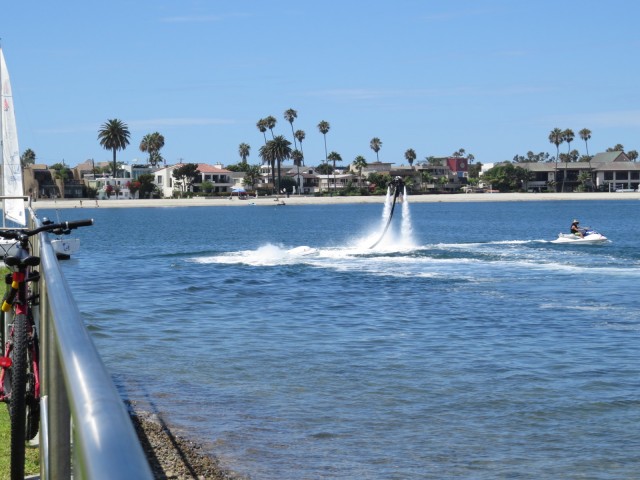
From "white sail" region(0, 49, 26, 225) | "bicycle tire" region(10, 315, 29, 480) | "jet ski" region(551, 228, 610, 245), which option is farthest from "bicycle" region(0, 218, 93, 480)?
"jet ski" region(551, 228, 610, 245)

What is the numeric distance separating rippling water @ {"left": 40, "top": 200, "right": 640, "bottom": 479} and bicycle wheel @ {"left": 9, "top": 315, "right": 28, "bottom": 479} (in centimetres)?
503

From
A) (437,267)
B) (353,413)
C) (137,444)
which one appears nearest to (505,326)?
(353,413)

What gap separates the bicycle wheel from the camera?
6.32 meters

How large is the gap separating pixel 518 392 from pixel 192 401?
585cm

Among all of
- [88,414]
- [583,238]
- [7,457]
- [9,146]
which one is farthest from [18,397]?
[583,238]

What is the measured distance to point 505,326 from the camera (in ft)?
82.5

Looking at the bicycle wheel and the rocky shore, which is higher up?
the bicycle wheel

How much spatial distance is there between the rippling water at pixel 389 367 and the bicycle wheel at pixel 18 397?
5.03 metres

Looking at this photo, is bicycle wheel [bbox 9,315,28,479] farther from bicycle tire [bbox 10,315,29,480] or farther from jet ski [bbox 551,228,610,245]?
jet ski [bbox 551,228,610,245]

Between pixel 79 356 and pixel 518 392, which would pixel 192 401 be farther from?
pixel 79 356

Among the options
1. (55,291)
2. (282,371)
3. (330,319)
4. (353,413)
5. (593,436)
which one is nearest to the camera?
(55,291)

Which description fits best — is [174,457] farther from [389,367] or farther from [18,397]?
[389,367]

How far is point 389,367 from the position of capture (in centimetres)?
1883

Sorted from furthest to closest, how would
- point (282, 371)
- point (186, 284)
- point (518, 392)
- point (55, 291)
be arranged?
point (186, 284) → point (282, 371) → point (518, 392) → point (55, 291)
